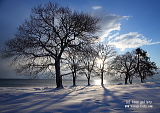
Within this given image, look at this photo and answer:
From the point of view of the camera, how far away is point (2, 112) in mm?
3738

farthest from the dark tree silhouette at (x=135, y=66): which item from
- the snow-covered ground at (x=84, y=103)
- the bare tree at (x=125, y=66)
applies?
the snow-covered ground at (x=84, y=103)

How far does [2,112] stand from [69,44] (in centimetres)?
967

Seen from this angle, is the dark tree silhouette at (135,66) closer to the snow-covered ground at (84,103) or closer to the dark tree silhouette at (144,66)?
the dark tree silhouette at (144,66)

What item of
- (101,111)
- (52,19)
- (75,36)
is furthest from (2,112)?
(52,19)

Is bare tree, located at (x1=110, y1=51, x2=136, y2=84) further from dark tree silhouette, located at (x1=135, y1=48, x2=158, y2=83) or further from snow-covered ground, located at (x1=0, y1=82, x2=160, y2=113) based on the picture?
snow-covered ground, located at (x1=0, y1=82, x2=160, y2=113)

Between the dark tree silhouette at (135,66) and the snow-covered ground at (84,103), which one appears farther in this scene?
the dark tree silhouette at (135,66)

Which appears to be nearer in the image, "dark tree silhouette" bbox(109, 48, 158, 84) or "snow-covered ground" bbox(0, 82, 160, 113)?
"snow-covered ground" bbox(0, 82, 160, 113)

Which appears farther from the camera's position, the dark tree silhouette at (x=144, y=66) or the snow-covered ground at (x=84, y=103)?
the dark tree silhouette at (x=144, y=66)

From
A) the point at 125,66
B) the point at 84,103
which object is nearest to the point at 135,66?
the point at 125,66

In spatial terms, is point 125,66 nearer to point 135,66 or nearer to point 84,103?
point 135,66

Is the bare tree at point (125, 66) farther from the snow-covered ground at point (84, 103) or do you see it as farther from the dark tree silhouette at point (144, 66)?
the snow-covered ground at point (84, 103)

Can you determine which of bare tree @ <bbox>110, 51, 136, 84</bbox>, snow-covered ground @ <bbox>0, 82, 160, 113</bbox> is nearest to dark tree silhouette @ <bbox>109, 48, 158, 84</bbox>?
bare tree @ <bbox>110, 51, 136, 84</bbox>

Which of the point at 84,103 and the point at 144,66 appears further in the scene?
the point at 144,66

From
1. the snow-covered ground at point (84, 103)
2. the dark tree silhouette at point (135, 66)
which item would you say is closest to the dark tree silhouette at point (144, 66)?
the dark tree silhouette at point (135, 66)
